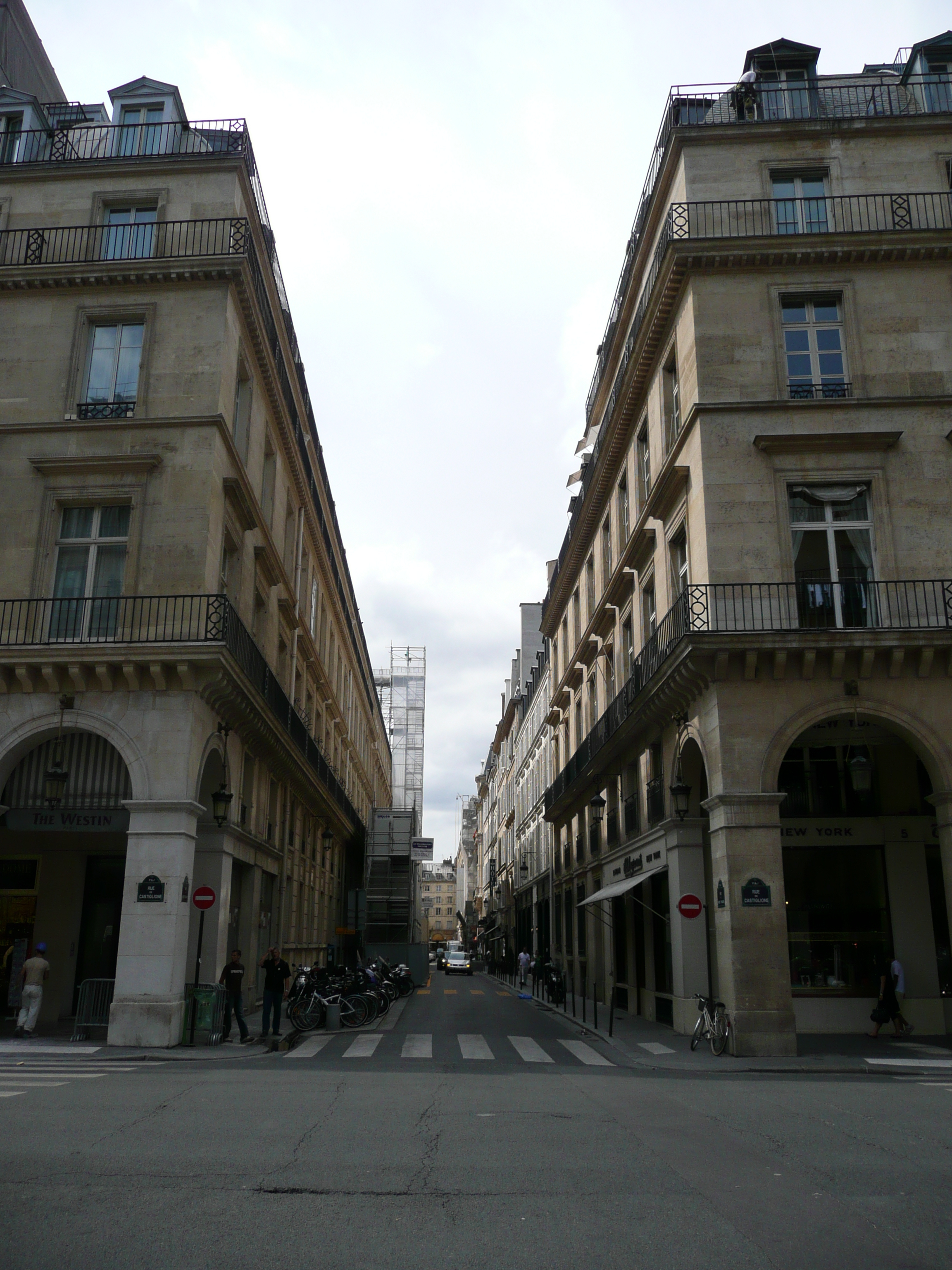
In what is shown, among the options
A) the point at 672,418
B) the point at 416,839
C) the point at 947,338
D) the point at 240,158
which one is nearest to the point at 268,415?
the point at 240,158

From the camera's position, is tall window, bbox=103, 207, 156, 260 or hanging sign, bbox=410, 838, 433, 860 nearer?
tall window, bbox=103, 207, 156, 260

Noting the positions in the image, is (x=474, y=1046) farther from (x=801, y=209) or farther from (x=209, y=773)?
(x=801, y=209)

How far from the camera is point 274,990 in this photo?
1955 centimetres

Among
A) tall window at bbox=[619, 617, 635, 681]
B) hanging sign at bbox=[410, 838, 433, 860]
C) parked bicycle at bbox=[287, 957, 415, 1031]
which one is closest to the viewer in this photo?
parked bicycle at bbox=[287, 957, 415, 1031]

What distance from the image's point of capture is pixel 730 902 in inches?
698

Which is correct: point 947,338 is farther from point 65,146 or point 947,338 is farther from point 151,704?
point 65,146

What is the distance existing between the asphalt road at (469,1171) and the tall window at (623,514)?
16704mm

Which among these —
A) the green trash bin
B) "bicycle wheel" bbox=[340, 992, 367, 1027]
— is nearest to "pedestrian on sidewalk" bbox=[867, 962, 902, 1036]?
"bicycle wheel" bbox=[340, 992, 367, 1027]

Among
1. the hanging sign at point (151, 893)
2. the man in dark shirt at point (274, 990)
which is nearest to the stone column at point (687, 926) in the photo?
the man in dark shirt at point (274, 990)

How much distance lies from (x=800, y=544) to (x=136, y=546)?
491 inches

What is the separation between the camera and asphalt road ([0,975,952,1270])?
20.4ft

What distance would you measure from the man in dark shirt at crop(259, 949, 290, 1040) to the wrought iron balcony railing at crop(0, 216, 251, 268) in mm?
14239

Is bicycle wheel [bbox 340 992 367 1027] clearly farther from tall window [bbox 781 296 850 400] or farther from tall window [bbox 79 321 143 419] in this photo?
tall window [bbox 781 296 850 400]

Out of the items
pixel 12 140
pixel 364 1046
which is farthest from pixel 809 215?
pixel 364 1046
